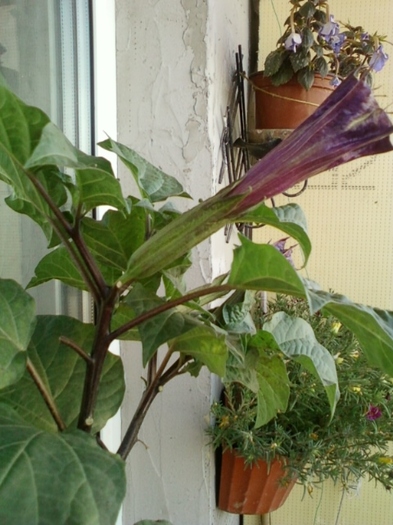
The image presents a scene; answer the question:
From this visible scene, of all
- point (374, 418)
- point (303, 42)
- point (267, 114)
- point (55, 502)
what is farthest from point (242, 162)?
point (55, 502)

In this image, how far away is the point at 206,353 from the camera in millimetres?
445

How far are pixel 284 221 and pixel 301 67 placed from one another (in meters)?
0.78

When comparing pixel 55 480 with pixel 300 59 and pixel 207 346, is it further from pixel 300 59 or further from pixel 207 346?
pixel 300 59

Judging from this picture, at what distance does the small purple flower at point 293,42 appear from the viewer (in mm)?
1034

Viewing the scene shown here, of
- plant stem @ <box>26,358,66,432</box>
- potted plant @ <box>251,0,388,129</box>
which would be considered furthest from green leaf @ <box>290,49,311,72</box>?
plant stem @ <box>26,358,66,432</box>

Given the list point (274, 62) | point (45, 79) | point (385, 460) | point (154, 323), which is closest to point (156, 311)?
point (154, 323)

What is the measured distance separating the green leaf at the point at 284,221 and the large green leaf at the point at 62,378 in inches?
7.8

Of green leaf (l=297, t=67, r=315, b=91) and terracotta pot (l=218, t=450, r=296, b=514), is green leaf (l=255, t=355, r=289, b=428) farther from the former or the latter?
green leaf (l=297, t=67, r=315, b=91)

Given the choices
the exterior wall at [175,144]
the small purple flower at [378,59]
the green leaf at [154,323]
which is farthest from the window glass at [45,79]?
the small purple flower at [378,59]

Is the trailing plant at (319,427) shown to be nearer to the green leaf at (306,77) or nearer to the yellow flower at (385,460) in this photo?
the yellow flower at (385,460)

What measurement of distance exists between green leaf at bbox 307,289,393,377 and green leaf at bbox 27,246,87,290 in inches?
10.0

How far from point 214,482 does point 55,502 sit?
0.73 m

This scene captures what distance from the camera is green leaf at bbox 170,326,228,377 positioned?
1.38ft

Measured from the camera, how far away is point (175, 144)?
0.89 meters
